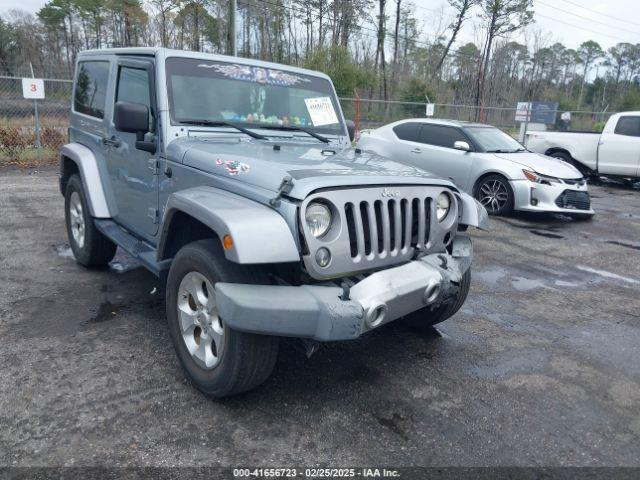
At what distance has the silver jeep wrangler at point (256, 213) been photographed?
2.60 metres

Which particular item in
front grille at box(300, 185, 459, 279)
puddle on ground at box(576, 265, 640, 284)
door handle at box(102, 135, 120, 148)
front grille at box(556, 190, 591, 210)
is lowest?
puddle on ground at box(576, 265, 640, 284)

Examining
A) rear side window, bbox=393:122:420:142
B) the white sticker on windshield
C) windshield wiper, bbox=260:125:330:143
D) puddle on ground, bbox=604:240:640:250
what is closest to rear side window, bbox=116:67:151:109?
windshield wiper, bbox=260:125:330:143

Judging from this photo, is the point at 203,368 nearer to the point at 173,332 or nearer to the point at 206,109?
the point at 173,332

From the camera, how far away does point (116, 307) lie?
4.36 metres

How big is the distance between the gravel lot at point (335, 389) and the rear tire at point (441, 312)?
136 mm

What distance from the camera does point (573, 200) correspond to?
865cm

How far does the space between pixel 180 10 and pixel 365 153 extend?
34569 mm

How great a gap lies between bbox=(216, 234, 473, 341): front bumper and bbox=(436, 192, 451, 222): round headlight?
72cm

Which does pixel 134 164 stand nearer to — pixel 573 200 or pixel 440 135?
pixel 440 135

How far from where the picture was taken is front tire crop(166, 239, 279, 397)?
2.73m

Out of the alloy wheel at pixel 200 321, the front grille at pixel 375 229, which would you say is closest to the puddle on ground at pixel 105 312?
the alloy wheel at pixel 200 321

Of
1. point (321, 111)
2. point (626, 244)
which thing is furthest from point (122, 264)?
point (626, 244)

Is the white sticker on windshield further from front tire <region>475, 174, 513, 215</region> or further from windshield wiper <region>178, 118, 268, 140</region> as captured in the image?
front tire <region>475, 174, 513, 215</region>

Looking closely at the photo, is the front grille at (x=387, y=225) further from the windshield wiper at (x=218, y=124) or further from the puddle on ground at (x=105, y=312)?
the puddle on ground at (x=105, y=312)
